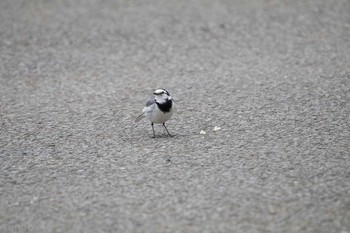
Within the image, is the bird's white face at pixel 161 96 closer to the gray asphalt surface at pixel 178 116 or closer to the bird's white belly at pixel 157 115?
the bird's white belly at pixel 157 115

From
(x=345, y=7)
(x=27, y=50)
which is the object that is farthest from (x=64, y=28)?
(x=345, y=7)

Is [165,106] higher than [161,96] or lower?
lower

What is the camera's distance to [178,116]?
8.28 metres

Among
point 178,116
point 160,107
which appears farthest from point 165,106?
point 178,116

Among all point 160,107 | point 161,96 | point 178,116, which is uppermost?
point 161,96

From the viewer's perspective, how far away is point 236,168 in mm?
6145

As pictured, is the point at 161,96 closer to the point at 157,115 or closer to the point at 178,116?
the point at 157,115

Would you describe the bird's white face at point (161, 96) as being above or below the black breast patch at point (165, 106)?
above

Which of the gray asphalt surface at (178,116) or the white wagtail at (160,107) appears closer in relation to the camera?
the gray asphalt surface at (178,116)

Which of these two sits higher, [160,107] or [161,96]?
[161,96]

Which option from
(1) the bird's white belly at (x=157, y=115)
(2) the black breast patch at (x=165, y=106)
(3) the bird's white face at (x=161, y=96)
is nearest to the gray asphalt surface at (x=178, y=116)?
(1) the bird's white belly at (x=157, y=115)

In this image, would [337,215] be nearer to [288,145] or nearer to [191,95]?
[288,145]

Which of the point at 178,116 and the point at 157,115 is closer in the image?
the point at 157,115

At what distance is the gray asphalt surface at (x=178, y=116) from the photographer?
5250 millimetres
